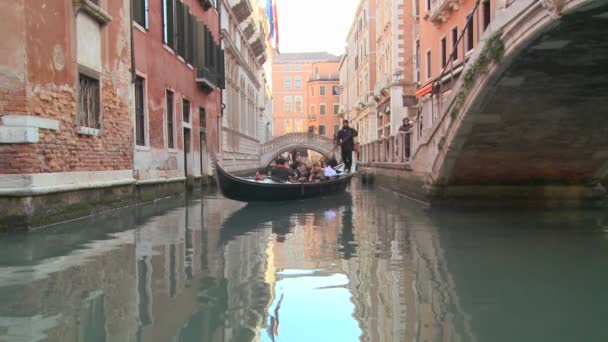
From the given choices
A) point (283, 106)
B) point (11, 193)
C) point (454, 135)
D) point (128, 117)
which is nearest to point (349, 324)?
point (11, 193)

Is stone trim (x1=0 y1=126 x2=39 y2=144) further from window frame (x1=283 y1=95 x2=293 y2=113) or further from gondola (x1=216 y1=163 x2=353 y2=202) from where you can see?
window frame (x1=283 y1=95 x2=293 y2=113)

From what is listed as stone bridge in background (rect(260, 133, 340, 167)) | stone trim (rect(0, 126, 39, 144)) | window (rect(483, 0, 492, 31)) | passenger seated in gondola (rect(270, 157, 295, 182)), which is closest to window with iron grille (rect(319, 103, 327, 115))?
stone bridge in background (rect(260, 133, 340, 167))

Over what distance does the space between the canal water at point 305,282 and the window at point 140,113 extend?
318cm

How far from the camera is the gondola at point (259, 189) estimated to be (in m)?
9.02

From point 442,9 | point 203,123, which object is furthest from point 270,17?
point 442,9

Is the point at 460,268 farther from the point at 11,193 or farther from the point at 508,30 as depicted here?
the point at 11,193

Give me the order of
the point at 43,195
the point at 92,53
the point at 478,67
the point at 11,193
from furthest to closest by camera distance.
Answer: the point at 92,53 < the point at 478,67 < the point at 43,195 < the point at 11,193

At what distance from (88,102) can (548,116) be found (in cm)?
661

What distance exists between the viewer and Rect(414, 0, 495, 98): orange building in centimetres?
1229

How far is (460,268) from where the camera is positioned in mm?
4414

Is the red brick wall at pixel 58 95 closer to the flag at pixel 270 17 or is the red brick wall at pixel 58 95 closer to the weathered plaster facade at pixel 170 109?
the weathered plaster facade at pixel 170 109

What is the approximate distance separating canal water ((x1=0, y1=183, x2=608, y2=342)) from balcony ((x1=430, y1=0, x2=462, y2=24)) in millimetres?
7651

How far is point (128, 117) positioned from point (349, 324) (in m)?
7.11

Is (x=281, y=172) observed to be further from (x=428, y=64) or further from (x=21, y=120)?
(x=428, y=64)
